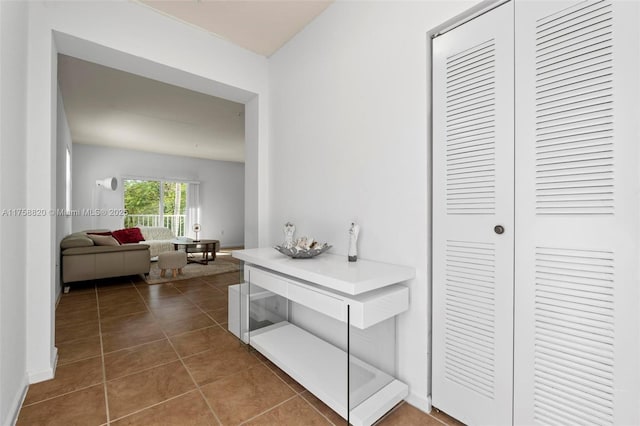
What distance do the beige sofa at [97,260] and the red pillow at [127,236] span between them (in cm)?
171

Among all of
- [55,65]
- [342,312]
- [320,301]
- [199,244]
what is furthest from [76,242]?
[342,312]

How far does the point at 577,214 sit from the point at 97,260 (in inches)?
213

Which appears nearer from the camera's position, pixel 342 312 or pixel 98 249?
pixel 342 312

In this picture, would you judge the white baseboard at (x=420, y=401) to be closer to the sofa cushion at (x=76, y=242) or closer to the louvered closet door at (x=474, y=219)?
the louvered closet door at (x=474, y=219)

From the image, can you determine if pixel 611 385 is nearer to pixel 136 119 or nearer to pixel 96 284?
pixel 96 284

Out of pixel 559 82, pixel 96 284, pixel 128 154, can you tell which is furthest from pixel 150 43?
pixel 128 154

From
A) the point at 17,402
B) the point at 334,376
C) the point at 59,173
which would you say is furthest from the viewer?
the point at 59,173

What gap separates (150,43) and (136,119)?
3.30 m

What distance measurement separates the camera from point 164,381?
191 cm

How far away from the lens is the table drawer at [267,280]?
1906 mm

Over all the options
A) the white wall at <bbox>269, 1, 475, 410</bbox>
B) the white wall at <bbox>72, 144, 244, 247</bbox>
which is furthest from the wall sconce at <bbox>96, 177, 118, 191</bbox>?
the white wall at <bbox>269, 1, 475, 410</bbox>

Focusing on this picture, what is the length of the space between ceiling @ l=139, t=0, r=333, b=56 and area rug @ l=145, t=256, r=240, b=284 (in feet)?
12.6

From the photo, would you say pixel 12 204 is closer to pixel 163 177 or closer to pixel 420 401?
pixel 420 401

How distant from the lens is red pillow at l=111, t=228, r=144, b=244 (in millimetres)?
6113
